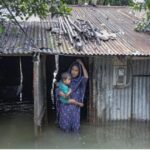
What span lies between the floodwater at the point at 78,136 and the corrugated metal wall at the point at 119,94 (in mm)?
332

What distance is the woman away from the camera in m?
9.88

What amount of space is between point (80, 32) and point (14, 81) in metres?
3.68

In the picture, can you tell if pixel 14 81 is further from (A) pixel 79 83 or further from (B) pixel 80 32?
(A) pixel 79 83

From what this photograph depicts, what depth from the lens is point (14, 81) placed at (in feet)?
42.9

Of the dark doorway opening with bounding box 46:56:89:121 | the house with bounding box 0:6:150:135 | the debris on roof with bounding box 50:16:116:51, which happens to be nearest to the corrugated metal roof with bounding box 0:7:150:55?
the house with bounding box 0:6:150:135

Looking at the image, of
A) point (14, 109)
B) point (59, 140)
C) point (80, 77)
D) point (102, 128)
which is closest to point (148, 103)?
point (102, 128)

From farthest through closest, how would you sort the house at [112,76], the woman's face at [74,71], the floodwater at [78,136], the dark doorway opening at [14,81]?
the dark doorway opening at [14,81] < the house at [112,76] < the woman's face at [74,71] < the floodwater at [78,136]

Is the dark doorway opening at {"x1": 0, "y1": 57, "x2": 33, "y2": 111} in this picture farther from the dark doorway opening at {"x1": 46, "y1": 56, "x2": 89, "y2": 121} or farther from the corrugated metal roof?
the corrugated metal roof

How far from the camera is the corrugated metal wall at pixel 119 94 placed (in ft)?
34.4

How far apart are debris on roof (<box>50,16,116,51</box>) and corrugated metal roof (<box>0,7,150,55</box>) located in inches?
6.3

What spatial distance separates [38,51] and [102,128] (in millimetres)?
3072

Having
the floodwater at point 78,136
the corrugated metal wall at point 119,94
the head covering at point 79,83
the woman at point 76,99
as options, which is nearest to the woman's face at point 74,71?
the woman at point 76,99

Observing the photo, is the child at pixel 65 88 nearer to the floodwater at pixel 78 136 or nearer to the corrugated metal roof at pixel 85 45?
the corrugated metal roof at pixel 85 45

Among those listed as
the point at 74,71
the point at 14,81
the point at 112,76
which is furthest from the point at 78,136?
the point at 14,81
